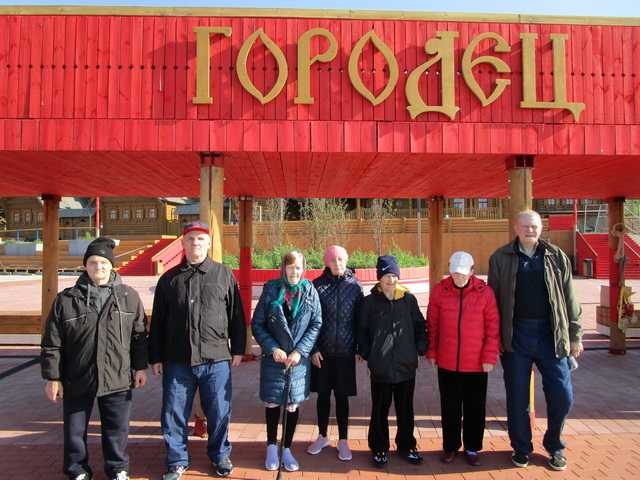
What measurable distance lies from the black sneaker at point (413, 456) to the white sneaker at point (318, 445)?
66 centimetres

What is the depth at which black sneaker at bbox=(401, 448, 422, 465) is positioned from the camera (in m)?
3.67

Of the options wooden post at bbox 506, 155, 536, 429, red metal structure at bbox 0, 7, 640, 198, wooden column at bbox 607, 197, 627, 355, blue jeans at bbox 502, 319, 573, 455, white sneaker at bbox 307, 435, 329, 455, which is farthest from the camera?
wooden column at bbox 607, 197, 627, 355

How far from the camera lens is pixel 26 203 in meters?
44.5

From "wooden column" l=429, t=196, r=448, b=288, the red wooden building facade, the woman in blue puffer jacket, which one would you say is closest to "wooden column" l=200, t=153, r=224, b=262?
the red wooden building facade

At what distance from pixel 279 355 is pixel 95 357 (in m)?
1.27

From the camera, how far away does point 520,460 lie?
3.68m

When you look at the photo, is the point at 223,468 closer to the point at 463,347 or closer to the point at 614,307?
the point at 463,347

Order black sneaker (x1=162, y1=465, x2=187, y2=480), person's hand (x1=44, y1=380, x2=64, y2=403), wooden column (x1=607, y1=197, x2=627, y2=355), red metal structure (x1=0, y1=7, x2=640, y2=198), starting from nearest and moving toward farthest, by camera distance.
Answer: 1. person's hand (x1=44, y1=380, x2=64, y2=403)
2. black sneaker (x1=162, y1=465, x2=187, y2=480)
3. red metal structure (x1=0, y1=7, x2=640, y2=198)
4. wooden column (x1=607, y1=197, x2=627, y2=355)

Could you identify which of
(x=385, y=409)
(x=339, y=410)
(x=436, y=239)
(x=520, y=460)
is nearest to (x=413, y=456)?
(x=385, y=409)

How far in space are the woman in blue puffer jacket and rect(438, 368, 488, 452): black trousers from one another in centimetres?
111

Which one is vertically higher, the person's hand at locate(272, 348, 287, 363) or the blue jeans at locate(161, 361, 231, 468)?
the person's hand at locate(272, 348, 287, 363)

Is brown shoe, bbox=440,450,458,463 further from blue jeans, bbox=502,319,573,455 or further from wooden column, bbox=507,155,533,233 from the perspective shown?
wooden column, bbox=507,155,533,233

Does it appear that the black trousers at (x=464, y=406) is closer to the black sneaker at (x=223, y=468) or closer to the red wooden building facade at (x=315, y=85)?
the black sneaker at (x=223, y=468)

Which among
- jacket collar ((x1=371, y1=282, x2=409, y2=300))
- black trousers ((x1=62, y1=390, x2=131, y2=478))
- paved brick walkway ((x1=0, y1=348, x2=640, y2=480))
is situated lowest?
paved brick walkway ((x1=0, y1=348, x2=640, y2=480))
